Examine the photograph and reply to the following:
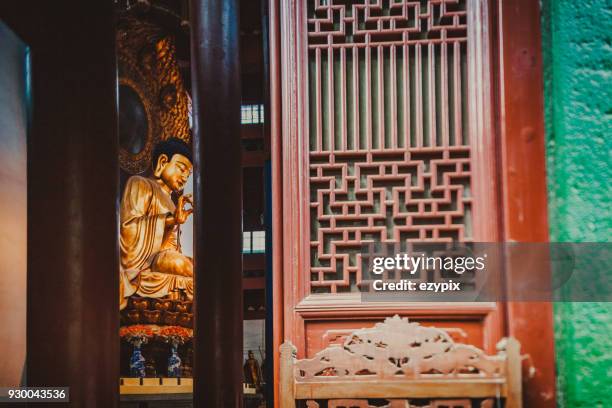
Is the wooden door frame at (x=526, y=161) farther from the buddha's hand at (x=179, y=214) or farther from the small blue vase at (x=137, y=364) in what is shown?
the buddha's hand at (x=179, y=214)

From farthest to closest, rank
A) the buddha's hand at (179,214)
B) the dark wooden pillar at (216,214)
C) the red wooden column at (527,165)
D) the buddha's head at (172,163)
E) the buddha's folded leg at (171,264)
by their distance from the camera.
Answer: the buddha's head at (172,163), the buddha's hand at (179,214), the buddha's folded leg at (171,264), the dark wooden pillar at (216,214), the red wooden column at (527,165)

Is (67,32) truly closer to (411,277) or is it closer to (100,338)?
(100,338)

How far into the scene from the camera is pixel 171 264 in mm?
6938

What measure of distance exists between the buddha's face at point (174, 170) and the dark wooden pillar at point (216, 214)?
4.13 metres

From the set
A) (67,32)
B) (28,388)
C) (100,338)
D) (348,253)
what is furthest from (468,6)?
(28,388)

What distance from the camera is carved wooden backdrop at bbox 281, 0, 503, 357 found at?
5.29ft

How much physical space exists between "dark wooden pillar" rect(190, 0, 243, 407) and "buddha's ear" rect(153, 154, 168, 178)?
4.10 metres

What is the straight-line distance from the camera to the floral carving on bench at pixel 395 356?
60.3 inches

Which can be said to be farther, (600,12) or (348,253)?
(348,253)

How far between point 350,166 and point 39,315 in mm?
817

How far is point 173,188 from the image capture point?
7.23 metres

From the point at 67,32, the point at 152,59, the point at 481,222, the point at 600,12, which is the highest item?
the point at 152,59

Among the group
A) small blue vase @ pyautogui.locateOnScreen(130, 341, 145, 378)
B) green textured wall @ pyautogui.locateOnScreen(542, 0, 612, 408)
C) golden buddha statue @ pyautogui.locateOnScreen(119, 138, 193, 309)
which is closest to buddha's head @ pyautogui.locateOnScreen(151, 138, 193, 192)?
golden buddha statue @ pyautogui.locateOnScreen(119, 138, 193, 309)

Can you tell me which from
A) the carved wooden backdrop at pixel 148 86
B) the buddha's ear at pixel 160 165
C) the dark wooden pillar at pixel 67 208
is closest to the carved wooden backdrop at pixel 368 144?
the dark wooden pillar at pixel 67 208
